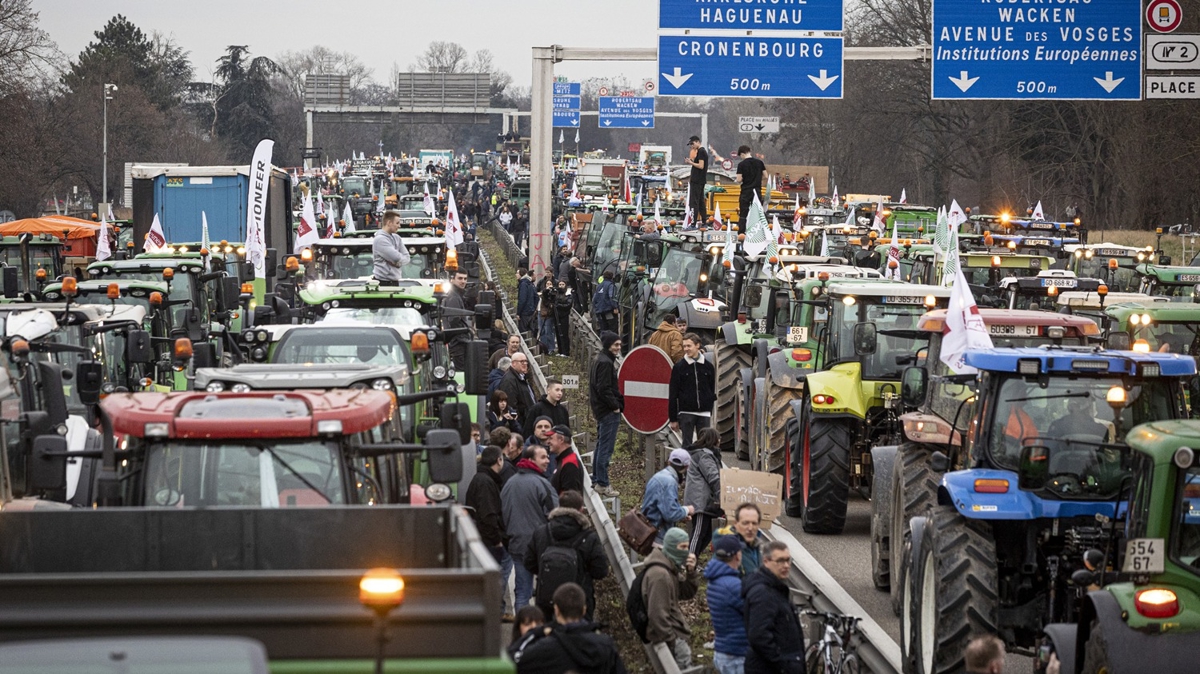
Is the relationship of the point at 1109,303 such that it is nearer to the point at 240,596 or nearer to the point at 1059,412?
the point at 1059,412

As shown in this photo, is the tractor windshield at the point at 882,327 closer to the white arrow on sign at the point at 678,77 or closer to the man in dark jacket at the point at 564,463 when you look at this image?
the man in dark jacket at the point at 564,463

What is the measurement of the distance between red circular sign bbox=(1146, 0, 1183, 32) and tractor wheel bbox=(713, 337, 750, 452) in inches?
354

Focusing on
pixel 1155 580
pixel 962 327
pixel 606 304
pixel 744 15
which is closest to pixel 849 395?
pixel 962 327

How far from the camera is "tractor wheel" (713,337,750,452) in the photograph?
20.9 m

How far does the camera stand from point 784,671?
9883mm

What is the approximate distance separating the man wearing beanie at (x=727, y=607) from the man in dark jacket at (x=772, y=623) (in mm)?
630

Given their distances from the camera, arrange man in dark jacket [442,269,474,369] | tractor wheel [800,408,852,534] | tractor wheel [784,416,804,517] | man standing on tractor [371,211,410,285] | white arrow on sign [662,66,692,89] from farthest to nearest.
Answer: white arrow on sign [662,66,692,89] → man in dark jacket [442,269,474,369] → man standing on tractor [371,211,410,285] → tractor wheel [784,416,804,517] → tractor wheel [800,408,852,534]

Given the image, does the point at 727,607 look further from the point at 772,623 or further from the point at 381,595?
the point at 381,595

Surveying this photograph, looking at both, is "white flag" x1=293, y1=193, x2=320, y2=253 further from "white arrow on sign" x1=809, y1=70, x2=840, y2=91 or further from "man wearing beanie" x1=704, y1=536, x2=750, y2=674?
"man wearing beanie" x1=704, y1=536, x2=750, y2=674

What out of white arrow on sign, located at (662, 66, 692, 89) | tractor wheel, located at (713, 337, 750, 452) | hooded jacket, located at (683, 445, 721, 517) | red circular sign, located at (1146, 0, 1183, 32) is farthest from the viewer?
white arrow on sign, located at (662, 66, 692, 89)

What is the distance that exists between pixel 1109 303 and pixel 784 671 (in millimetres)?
10536

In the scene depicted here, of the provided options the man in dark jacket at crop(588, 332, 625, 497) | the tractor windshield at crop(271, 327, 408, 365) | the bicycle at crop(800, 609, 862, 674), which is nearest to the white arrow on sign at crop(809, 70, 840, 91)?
the man in dark jacket at crop(588, 332, 625, 497)

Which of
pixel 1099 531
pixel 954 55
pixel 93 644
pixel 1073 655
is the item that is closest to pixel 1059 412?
pixel 1099 531

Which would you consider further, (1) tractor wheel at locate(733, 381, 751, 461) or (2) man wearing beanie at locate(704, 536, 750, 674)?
(1) tractor wheel at locate(733, 381, 751, 461)
